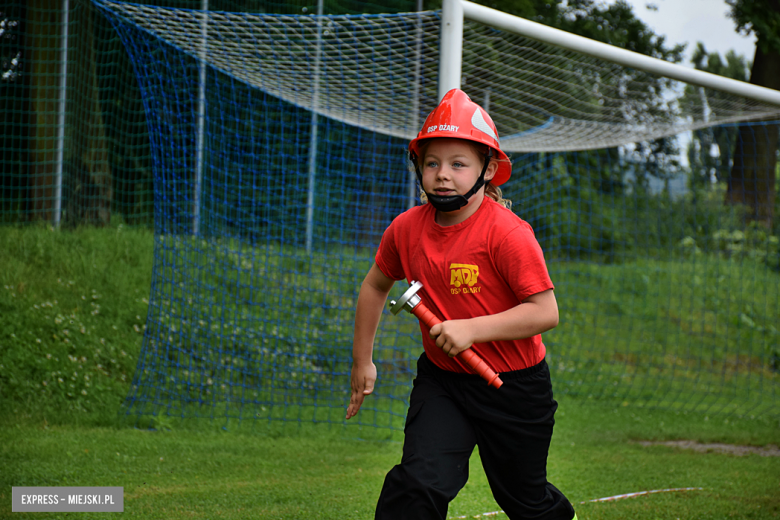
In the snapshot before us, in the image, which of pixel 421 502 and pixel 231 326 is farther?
pixel 231 326

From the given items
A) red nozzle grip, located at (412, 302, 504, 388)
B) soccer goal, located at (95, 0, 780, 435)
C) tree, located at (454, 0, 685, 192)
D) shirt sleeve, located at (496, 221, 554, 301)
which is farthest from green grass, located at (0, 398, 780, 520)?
tree, located at (454, 0, 685, 192)

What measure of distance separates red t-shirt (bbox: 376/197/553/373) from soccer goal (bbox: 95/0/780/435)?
1.73 metres

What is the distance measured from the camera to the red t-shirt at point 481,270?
2160 mm

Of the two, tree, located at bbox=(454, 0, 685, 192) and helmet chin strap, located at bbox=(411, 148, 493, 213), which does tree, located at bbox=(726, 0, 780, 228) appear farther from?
helmet chin strap, located at bbox=(411, 148, 493, 213)

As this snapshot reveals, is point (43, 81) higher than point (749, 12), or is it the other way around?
point (749, 12)

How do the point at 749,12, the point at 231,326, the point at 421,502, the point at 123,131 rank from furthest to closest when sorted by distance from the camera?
the point at 749,12, the point at 123,131, the point at 231,326, the point at 421,502

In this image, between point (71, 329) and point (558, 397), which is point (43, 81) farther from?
point (558, 397)

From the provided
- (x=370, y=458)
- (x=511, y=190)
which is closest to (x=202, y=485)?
(x=370, y=458)

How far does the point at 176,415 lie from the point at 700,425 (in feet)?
14.1

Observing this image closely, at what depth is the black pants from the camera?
2139 millimetres

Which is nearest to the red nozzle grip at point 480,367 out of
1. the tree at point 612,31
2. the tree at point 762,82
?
the tree at point 612,31

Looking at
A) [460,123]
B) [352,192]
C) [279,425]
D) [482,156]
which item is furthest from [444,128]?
[352,192]

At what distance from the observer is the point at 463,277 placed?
2.24 m

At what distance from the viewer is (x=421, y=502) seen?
2029mm
